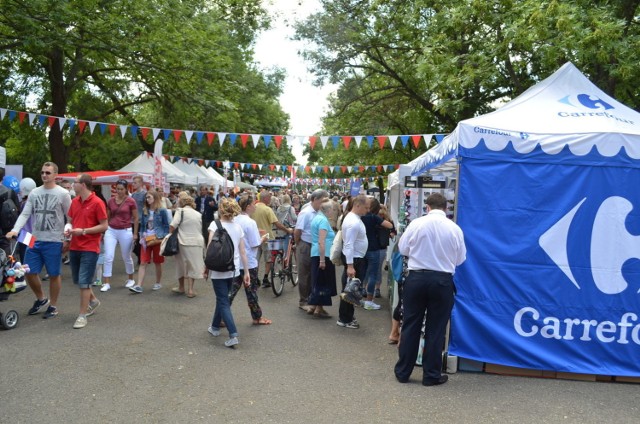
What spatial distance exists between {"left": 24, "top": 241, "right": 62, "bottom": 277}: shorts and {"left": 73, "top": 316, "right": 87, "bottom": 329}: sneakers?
29.2 inches

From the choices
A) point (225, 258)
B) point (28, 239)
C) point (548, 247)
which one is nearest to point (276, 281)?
point (225, 258)

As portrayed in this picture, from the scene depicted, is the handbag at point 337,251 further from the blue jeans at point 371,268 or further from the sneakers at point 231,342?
the sneakers at point 231,342

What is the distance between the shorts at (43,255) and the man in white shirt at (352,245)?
3743mm

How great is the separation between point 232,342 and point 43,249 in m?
2.81

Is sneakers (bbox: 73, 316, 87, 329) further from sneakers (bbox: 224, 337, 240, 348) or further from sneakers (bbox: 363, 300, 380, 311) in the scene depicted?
sneakers (bbox: 363, 300, 380, 311)

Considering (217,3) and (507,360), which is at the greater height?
(217,3)

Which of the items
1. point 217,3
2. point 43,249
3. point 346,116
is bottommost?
point 43,249

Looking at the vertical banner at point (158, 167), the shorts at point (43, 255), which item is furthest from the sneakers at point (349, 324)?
the vertical banner at point (158, 167)

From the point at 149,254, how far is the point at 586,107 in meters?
7.33

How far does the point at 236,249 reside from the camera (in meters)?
6.66

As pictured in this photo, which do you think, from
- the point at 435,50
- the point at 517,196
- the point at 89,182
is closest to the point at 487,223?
the point at 517,196

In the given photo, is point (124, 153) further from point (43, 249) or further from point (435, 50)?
point (43, 249)

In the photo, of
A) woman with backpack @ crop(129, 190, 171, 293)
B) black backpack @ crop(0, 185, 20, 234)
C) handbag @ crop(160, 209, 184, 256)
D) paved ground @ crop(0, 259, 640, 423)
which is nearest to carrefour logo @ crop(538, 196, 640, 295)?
paved ground @ crop(0, 259, 640, 423)

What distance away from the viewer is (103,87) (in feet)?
75.4
